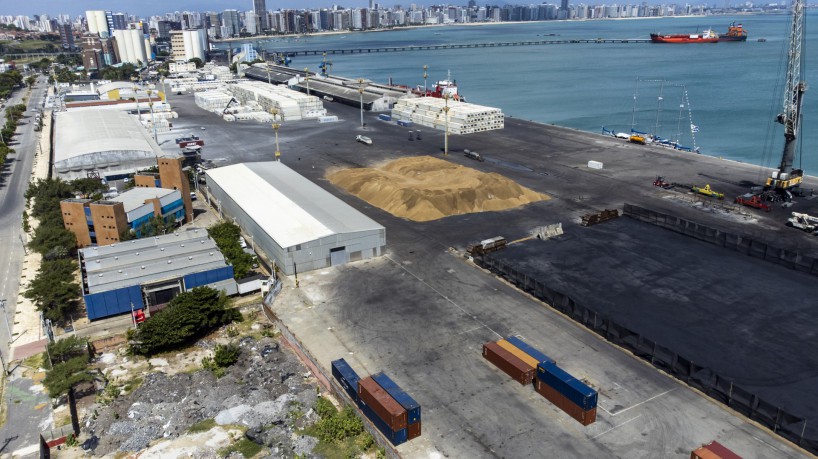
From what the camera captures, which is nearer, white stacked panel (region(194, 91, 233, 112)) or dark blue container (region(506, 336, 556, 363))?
dark blue container (region(506, 336, 556, 363))

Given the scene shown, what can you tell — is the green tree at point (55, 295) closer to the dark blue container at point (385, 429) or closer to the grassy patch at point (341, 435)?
the grassy patch at point (341, 435)

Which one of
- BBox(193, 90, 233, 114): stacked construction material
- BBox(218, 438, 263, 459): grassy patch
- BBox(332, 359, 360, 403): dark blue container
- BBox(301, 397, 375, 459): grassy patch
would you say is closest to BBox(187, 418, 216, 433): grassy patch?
BBox(218, 438, 263, 459): grassy patch

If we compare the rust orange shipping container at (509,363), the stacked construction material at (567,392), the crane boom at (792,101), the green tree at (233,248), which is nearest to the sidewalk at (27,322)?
the green tree at (233,248)

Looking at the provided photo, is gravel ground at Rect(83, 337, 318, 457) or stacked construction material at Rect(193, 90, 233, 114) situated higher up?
stacked construction material at Rect(193, 90, 233, 114)

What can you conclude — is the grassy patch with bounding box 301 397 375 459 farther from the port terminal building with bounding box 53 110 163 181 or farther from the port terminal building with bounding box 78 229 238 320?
the port terminal building with bounding box 53 110 163 181

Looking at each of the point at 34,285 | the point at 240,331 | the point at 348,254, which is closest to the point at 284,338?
the point at 240,331

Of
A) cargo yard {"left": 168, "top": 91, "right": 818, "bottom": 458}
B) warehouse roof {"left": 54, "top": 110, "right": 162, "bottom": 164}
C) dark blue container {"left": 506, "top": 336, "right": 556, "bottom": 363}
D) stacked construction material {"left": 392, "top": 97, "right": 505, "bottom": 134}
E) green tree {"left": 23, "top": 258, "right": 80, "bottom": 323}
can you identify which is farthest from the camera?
stacked construction material {"left": 392, "top": 97, "right": 505, "bottom": 134}

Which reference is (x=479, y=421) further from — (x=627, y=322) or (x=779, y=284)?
(x=779, y=284)
